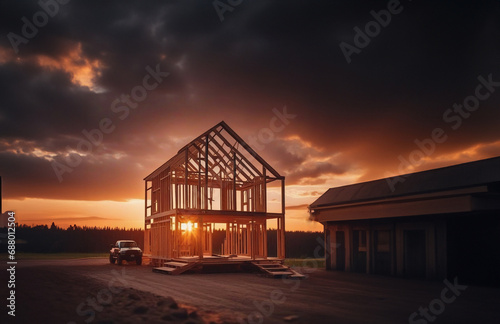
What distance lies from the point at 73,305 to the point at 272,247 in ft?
153

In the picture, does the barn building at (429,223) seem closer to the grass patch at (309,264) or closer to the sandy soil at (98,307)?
the grass patch at (309,264)

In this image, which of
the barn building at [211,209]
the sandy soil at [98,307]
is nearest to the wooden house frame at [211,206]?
the barn building at [211,209]

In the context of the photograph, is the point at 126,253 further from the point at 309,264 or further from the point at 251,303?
A: the point at 251,303

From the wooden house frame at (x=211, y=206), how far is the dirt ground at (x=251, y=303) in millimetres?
7477

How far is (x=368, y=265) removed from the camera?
74.6 feet

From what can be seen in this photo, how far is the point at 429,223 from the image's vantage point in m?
19.5

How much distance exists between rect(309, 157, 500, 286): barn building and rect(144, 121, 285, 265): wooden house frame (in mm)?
4839

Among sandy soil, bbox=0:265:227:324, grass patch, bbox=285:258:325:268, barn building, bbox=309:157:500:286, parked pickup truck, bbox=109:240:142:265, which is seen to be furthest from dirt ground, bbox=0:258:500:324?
parked pickup truck, bbox=109:240:142:265

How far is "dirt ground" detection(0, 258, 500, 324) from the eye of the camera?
1048 cm

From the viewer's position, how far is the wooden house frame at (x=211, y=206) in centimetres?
2562

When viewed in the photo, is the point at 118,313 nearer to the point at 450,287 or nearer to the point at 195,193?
the point at 450,287

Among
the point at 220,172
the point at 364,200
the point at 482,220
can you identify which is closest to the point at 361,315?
the point at 482,220

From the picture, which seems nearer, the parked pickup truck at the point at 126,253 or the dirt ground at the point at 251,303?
the dirt ground at the point at 251,303

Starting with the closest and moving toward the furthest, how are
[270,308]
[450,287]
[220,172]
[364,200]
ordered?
[270,308]
[450,287]
[364,200]
[220,172]
